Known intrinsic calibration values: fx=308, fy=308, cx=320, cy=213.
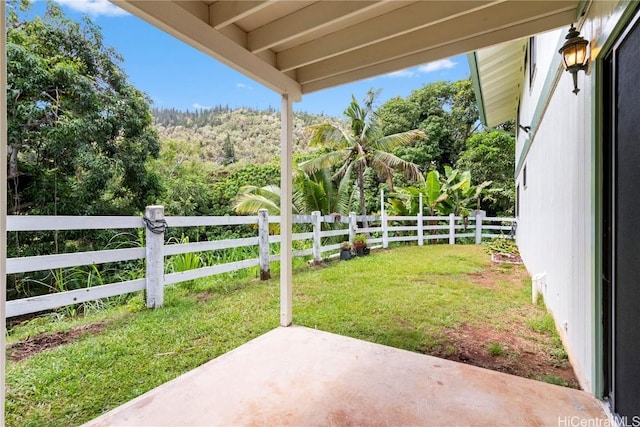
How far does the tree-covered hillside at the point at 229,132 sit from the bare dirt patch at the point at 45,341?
877cm

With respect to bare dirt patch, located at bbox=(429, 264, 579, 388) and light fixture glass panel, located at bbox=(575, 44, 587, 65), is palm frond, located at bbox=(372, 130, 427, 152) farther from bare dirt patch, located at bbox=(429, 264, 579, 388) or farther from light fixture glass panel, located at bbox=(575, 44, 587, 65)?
light fixture glass panel, located at bbox=(575, 44, 587, 65)

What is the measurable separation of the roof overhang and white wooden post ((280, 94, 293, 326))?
48cm

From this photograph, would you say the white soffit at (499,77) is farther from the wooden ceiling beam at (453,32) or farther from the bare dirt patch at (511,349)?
the bare dirt patch at (511,349)

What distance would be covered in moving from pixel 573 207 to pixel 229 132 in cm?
1393

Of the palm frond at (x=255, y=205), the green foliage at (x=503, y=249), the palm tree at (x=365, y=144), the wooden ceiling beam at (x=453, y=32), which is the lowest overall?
the green foliage at (x=503, y=249)

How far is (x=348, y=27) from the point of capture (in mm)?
2365

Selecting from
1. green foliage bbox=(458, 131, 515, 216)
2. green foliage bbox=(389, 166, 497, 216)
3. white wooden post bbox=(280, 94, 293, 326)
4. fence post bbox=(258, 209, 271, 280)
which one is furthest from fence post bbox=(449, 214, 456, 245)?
white wooden post bbox=(280, 94, 293, 326)

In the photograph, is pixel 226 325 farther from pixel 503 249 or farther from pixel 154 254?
pixel 503 249

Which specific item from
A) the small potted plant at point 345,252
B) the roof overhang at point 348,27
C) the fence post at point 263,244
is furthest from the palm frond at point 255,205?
the roof overhang at point 348,27

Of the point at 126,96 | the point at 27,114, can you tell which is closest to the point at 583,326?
the point at 27,114

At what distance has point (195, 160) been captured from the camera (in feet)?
36.7

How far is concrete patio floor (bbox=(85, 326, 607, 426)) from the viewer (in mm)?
1751

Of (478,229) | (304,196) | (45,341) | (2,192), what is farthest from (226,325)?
(478,229)

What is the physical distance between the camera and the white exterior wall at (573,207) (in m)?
1.83
